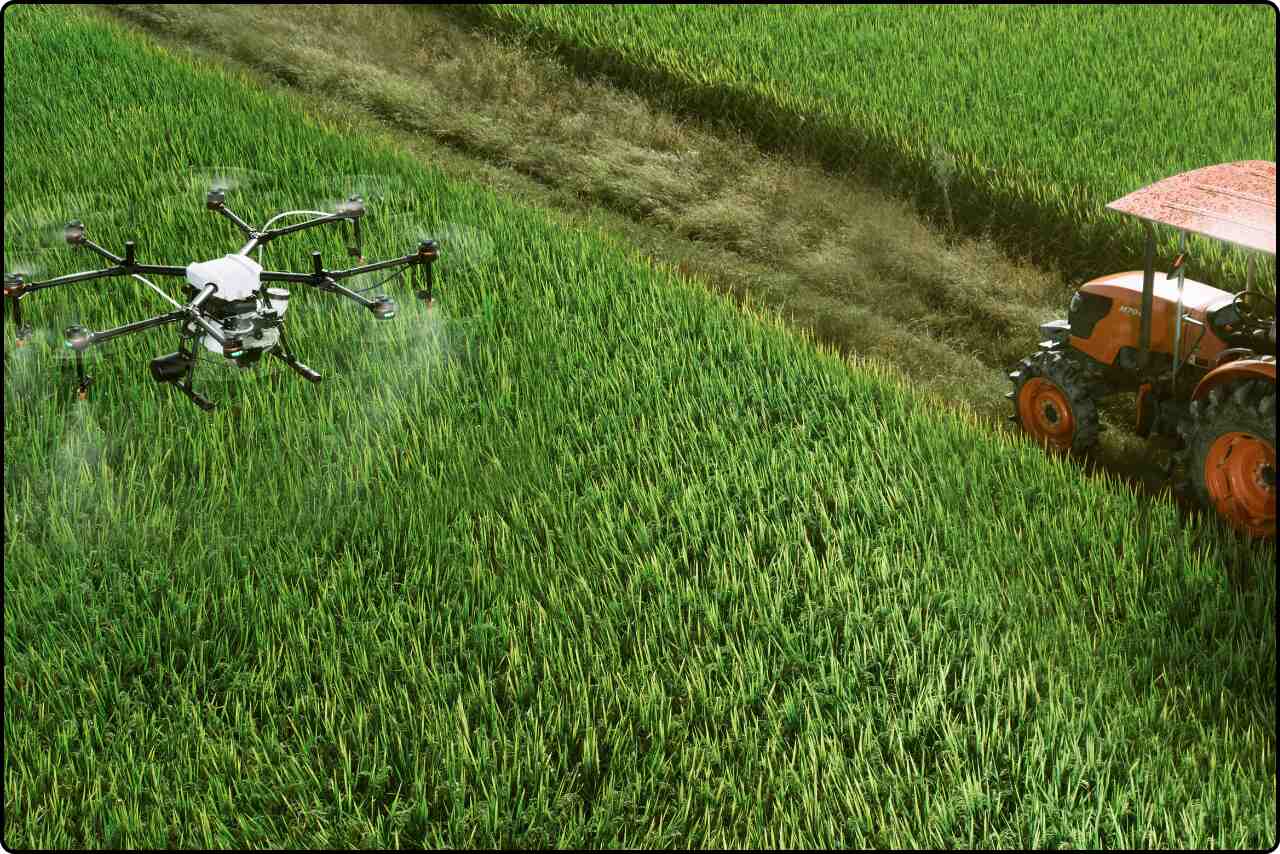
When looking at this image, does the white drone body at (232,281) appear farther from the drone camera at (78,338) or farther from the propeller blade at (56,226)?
the propeller blade at (56,226)

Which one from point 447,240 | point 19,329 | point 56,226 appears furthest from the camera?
point 447,240

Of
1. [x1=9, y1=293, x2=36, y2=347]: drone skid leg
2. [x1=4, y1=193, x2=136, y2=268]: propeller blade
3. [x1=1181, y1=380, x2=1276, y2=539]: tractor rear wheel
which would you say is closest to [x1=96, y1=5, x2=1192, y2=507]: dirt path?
[x1=1181, y1=380, x2=1276, y2=539]: tractor rear wheel

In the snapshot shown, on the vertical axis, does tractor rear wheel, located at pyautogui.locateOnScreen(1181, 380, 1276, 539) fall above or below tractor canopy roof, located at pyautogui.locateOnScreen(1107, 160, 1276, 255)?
below

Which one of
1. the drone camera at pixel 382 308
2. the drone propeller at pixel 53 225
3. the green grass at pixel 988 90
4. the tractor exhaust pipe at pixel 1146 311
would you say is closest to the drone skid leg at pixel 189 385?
the drone camera at pixel 382 308

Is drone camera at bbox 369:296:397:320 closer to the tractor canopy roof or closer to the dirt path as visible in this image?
the dirt path

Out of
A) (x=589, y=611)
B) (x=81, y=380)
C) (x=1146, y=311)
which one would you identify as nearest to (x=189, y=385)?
(x=81, y=380)

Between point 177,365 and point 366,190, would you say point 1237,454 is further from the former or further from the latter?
point 366,190

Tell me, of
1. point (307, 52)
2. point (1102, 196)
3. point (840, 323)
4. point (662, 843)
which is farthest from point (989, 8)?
point (662, 843)
